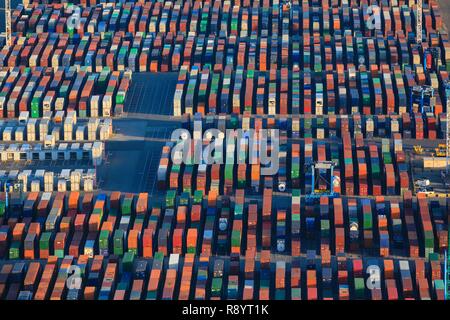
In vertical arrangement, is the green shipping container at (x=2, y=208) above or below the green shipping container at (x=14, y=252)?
below

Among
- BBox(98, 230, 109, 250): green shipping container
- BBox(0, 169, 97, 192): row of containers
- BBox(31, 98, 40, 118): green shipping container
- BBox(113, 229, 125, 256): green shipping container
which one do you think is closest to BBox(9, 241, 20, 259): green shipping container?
BBox(98, 230, 109, 250): green shipping container

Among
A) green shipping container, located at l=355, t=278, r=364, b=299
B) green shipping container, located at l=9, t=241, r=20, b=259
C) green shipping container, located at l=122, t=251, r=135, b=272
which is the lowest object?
green shipping container, located at l=9, t=241, r=20, b=259

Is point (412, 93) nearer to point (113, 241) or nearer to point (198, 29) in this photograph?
point (198, 29)

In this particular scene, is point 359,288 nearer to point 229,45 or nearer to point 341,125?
point 341,125

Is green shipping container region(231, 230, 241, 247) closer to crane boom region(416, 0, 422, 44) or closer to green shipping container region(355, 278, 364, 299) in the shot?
green shipping container region(355, 278, 364, 299)

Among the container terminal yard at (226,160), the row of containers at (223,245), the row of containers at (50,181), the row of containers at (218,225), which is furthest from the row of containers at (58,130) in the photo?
the row of containers at (223,245)

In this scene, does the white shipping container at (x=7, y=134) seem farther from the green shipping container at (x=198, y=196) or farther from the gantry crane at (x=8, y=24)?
the gantry crane at (x=8, y=24)
